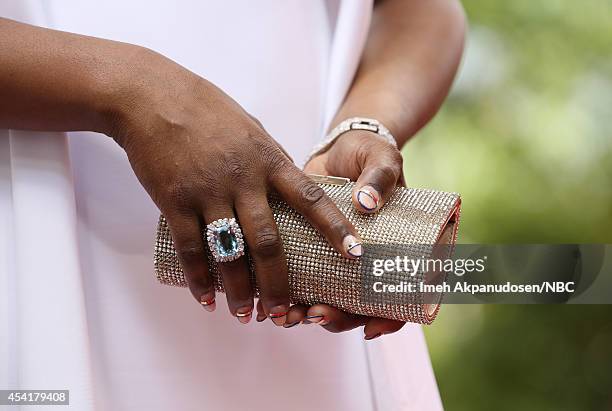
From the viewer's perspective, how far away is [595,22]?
3020 mm

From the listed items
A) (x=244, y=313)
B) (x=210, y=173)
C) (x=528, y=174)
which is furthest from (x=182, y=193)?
(x=528, y=174)

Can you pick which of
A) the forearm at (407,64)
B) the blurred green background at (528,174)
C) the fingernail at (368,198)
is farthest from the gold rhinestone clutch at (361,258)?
the blurred green background at (528,174)

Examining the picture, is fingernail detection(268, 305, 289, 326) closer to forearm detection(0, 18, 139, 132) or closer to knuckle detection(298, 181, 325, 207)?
knuckle detection(298, 181, 325, 207)

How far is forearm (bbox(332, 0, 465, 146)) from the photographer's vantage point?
110cm

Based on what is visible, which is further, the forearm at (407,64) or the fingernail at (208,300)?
the forearm at (407,64)

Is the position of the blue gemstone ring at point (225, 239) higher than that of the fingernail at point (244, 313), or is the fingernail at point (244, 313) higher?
the blue gemstone ring at point (225, 239)

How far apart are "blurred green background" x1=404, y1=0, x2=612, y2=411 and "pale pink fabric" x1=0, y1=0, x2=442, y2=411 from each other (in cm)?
192

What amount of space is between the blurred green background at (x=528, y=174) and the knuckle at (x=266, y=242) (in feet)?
7.22

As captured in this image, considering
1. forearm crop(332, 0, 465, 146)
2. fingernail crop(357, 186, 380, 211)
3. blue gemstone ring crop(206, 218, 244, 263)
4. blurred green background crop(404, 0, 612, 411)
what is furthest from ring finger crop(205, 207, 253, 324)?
blurred green background crop(404, 0, 612, 411)

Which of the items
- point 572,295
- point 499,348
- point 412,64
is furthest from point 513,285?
point 499,348

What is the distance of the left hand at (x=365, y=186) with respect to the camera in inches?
32.4

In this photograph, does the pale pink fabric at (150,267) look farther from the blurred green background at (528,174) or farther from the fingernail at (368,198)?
the blurred green background at (528,174)

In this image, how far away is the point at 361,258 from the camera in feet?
2.61

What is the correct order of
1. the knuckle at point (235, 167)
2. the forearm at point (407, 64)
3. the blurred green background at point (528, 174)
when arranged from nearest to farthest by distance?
the knuckle at point (235, 167) → the forearm at point (407, 64) → the blurred green background at point (528, 174)
